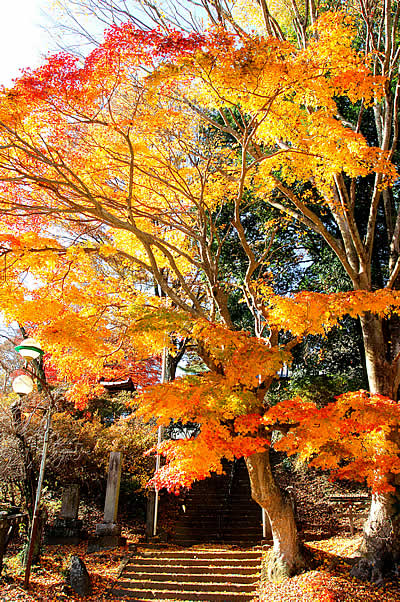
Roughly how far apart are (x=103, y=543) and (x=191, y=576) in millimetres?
2802

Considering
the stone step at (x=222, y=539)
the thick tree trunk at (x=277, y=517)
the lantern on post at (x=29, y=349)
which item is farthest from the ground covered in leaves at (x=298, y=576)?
the lantern on post at (x=29, y=349)

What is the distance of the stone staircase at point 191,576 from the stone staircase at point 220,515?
6.09 feet

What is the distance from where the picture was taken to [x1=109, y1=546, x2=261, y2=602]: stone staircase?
24.1ft

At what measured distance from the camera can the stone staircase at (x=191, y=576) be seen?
24.1ft

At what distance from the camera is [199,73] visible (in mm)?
6359

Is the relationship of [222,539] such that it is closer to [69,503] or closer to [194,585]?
[194,585]

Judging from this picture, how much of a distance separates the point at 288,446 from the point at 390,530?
8.61ft

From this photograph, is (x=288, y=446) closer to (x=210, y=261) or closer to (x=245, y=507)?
(x=210, y=261)

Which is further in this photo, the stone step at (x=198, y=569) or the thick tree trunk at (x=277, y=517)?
the stone step at (x=198, y=569)

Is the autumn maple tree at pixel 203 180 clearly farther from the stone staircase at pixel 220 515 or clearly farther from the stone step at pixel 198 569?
the stone staircase at pixel 220 515

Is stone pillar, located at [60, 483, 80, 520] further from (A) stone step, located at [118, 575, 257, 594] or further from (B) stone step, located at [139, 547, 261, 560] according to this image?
(A) stone step, located at [118, 575, 257, 594]

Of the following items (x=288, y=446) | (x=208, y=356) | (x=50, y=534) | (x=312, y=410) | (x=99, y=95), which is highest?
(x=99, y=95)

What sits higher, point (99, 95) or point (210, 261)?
point (99, 95)

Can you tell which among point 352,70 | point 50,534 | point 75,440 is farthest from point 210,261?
point 50,534
